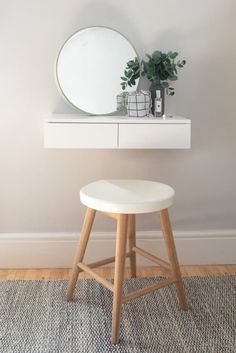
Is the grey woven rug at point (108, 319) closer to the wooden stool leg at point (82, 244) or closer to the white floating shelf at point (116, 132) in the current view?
the wooden stool leg at point (82, 244)

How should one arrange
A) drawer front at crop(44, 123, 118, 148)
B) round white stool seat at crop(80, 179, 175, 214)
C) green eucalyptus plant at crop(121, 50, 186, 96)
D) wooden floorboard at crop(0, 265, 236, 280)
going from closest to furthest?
1. round white stool seat at crop(80, 179, 175, 214)
2. drawer front at crop(44, 123, 118, 148)
3. green eucalyptus plant at crop(121, 50, 186, 96)
4. wooden floorboard at crop(0, 265, 236, 280)

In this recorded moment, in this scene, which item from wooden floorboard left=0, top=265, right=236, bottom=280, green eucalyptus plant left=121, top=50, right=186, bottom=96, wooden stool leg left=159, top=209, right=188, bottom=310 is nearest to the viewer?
wooden stool leg left=159, top=209, right=188, bottom=310

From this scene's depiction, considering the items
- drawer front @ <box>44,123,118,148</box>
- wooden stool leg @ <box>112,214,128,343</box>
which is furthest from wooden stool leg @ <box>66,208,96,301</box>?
drawer front @ <box>44,123,118,148</box>

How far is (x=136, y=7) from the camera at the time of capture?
244 centimetres

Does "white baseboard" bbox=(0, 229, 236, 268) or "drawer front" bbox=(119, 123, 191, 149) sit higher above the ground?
"drawer front" bbox=(119, 123, 191, 149)

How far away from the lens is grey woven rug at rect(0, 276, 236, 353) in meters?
1.96

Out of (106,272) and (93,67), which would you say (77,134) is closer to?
(93,67)

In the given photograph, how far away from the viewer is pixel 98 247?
2.66 meters

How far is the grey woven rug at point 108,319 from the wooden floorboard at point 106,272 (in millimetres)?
87

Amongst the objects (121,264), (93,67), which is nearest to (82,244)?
(121,264)

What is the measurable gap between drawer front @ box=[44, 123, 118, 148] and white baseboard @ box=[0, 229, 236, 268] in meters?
0.59

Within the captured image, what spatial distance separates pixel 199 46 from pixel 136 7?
1.15 ft

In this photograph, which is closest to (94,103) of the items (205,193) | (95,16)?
(95,16)

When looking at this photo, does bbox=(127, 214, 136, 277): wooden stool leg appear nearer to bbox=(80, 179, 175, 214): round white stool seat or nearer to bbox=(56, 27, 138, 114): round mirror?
bbox=(80, 179, 175, 214): round white stool seat
